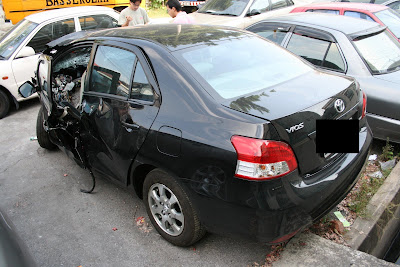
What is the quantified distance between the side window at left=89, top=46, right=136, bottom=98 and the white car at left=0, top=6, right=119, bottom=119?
10.9 ft

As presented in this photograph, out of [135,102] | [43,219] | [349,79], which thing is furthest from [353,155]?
[43,219]

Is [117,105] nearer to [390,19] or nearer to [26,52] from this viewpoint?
[26,52]

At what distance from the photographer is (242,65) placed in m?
3.02

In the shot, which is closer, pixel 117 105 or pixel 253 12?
pixel 117 105

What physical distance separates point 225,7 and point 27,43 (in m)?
4.92

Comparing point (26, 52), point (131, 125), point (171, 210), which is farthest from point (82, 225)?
point (26, 52)

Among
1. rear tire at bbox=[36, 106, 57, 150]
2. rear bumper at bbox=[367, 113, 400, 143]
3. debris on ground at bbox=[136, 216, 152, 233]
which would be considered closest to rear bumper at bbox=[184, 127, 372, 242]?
debris on ground at bbox=[136, 216, 152, 233]

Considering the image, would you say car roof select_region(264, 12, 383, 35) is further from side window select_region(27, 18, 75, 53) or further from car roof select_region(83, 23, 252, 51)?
side window select_region(27, 18, 75, 53)

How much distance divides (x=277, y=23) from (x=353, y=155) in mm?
2958

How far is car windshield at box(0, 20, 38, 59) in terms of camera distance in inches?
244

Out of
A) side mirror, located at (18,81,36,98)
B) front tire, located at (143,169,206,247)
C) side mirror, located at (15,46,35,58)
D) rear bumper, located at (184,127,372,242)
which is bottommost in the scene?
front tire, located at (143,169,206,247)

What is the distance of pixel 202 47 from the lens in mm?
3027

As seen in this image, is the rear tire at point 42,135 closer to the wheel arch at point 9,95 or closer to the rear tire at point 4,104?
the wheel arch at point 9,95

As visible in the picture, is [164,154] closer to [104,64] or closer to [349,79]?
[104,64]
